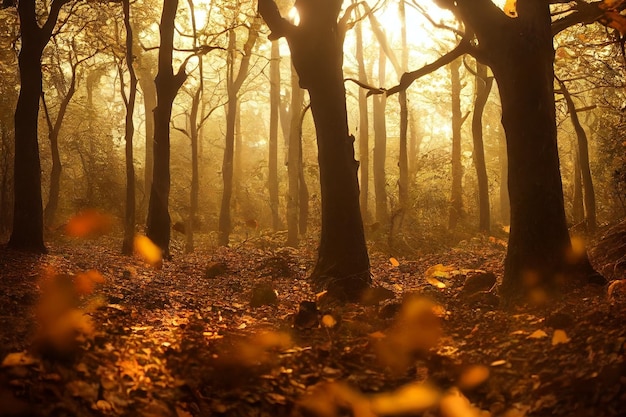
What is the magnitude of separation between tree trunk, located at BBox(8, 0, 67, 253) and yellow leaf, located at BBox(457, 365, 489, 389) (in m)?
9.60

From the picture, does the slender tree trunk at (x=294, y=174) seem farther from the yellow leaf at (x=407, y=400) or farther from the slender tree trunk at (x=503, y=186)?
the yellow leaf at (x=407, y=400)

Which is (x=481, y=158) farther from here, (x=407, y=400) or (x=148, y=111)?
(x=148, y=111)

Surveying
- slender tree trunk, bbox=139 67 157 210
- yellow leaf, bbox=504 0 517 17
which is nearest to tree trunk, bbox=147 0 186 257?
yellow leaf, bbox=504 0 517 17

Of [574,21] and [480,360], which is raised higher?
[574,21]

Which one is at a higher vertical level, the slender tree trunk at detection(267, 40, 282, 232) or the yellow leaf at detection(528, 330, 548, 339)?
the slender tree trunk at detection(267, 40, 282, 232)

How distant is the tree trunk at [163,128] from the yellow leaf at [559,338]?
10.00 meters

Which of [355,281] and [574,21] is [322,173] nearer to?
[355,281]

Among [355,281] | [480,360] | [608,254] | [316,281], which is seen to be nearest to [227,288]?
[316,281]

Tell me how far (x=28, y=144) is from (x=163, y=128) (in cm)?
311

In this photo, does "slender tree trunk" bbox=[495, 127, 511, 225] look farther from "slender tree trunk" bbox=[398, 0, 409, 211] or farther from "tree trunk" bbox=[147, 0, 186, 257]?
"tree trunk" bbox=[147, 0, 186, 257]

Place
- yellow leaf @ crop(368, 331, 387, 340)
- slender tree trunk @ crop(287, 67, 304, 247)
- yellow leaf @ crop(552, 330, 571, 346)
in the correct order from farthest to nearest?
slender tree trunk @ crop(287, 67, 304, 247), yellow leaf @ crop(368, 331, 387, 340), yellow leaf @ crop(552, 330, 571, 346)

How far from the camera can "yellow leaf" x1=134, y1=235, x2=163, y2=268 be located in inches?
476

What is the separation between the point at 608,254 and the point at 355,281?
13.4 feet

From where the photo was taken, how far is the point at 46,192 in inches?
1049
